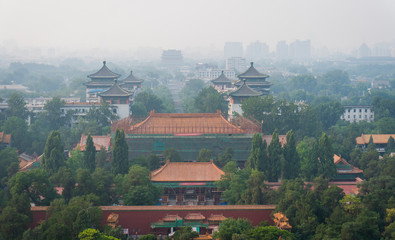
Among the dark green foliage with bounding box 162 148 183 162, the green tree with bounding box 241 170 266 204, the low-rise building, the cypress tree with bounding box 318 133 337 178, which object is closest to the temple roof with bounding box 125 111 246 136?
the dark green foliage with bounding box 162 148 183 162

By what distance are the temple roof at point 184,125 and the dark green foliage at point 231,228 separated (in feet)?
38.7

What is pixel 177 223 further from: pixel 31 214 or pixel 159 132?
pixel 159 132

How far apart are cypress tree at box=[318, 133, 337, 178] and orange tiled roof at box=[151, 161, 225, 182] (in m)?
4.72

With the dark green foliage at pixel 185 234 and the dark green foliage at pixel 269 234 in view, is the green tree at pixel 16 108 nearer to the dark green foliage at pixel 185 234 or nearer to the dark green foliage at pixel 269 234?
the dark green foliage at pixel 185 234

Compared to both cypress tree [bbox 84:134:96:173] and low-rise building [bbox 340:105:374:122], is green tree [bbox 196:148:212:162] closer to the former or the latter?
cypress tree [bbox 84:134:96:173]

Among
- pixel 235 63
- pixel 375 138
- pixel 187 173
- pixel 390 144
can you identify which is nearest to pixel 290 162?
pixel 187 173

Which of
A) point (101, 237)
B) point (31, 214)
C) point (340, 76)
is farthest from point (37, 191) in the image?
point (340, 76)

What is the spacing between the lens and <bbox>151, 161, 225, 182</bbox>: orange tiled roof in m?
25.2

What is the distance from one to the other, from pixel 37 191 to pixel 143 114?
24481mm

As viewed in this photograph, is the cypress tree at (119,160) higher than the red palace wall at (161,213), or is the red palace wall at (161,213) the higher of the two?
the cypress tree at (119,160)

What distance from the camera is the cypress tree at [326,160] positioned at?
26.2m

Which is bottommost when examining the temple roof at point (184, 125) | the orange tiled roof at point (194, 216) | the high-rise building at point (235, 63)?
the high-rise building at point (235, 63)

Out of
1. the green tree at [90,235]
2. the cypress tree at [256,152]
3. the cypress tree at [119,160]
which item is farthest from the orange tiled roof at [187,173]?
the green tree at [90,235]

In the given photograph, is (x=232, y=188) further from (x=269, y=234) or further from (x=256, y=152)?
(x=269, y=234)
